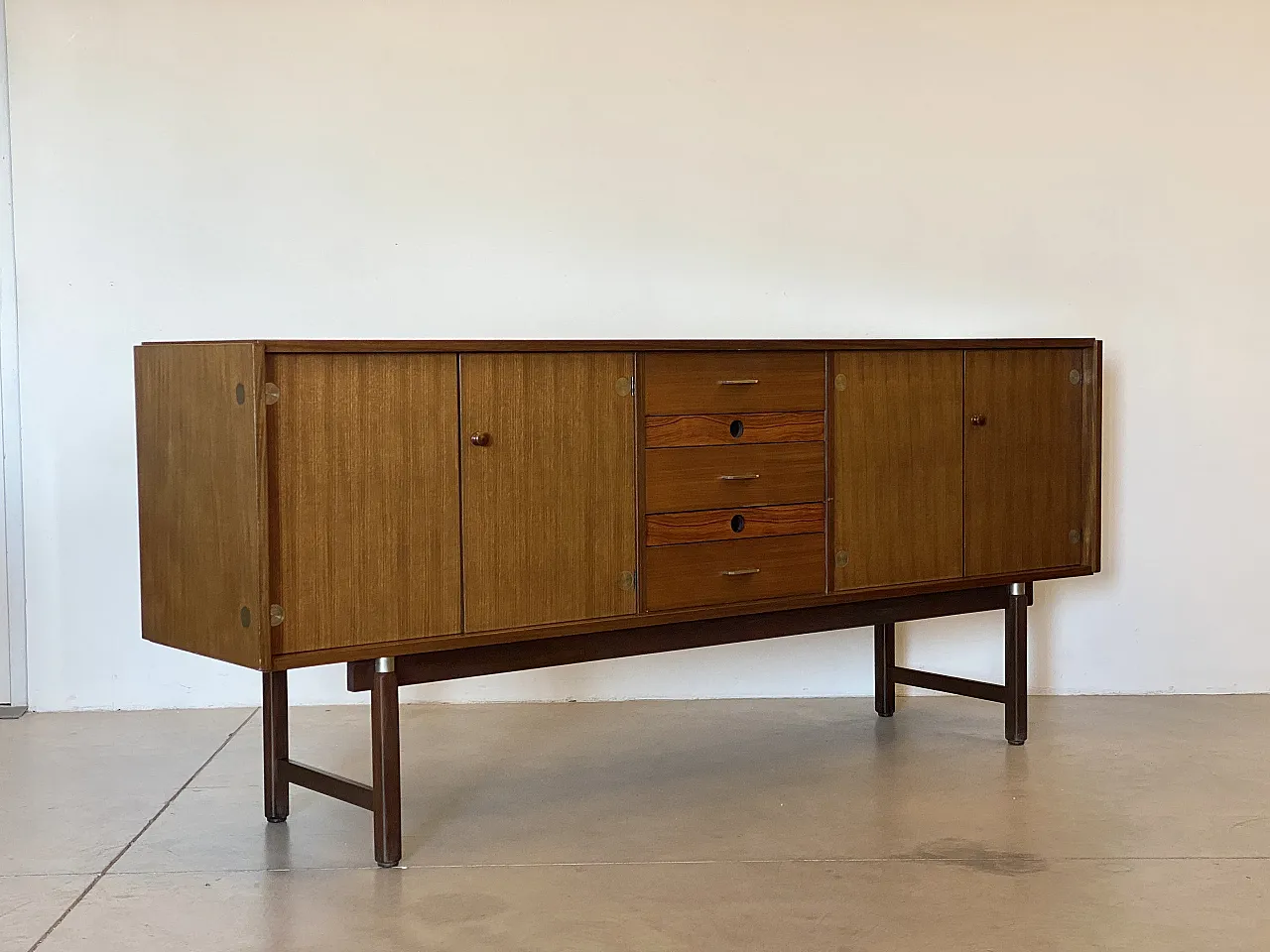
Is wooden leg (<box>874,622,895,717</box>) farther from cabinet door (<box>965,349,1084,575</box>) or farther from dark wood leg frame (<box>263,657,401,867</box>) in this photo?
dark wood leg frame (<box>263,657,401,867</box>)

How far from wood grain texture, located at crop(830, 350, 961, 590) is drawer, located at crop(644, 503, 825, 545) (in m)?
0.10

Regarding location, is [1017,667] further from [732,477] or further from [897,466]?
[732,477]

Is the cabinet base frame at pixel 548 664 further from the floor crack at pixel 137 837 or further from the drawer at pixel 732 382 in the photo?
the drawer at pixel 732 382

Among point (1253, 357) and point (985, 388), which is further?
point (1253, 357)

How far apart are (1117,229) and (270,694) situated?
9.82 feet

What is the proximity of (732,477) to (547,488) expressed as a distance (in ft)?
1.61

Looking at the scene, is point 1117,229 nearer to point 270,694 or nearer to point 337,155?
point 337,155

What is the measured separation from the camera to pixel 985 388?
3793mm

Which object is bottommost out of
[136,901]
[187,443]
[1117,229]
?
[136,901]

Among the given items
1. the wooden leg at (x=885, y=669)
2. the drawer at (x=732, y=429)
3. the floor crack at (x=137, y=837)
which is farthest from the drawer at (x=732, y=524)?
the floor crack at (x=137, y=837)

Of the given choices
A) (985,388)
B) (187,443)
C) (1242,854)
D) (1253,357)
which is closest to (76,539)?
(187,443)

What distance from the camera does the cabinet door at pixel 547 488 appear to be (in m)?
3.04

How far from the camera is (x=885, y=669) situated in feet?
14.2

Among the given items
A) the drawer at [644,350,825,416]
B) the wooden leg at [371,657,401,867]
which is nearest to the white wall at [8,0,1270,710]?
the drawer at [644,350,825,416]
